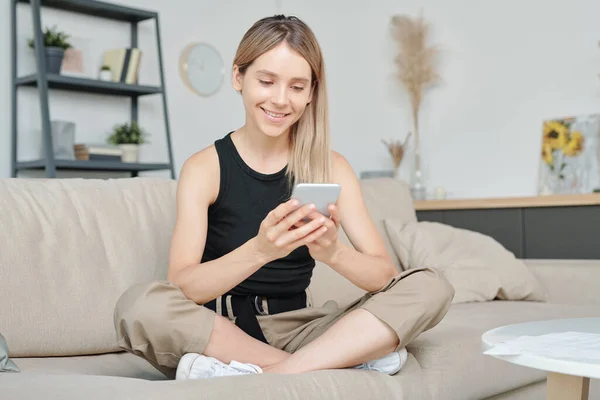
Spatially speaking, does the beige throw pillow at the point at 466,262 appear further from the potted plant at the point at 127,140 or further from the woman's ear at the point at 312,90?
the potted plant at the point at 127,140

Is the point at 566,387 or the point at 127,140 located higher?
the point at 127,140

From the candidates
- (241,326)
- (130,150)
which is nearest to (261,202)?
(241,326)

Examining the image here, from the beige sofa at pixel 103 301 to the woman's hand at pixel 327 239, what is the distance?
244 millimetres

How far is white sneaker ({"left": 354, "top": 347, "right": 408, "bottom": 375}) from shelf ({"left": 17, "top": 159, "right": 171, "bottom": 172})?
262 centimetres

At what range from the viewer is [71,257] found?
6.30ft

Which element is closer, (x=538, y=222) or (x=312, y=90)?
(x=312, y=90)

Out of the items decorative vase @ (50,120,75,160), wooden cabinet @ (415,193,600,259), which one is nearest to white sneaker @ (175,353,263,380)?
wooden cabinet @ (415,193,600,259)

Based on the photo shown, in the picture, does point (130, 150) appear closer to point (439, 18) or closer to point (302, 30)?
point (439, 18)

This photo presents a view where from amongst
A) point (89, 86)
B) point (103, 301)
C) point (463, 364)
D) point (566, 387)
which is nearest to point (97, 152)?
point (89, 86)

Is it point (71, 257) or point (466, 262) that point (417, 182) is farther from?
A: point (71, 257)

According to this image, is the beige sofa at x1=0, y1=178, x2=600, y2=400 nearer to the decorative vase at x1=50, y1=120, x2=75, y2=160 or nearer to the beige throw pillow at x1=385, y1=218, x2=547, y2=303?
the beige throw pillow at x1=385, y1=218, x2=547, y2=303

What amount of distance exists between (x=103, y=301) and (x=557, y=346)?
114 cm

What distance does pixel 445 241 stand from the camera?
2.88 metres

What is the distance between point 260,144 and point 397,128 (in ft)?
10.1
